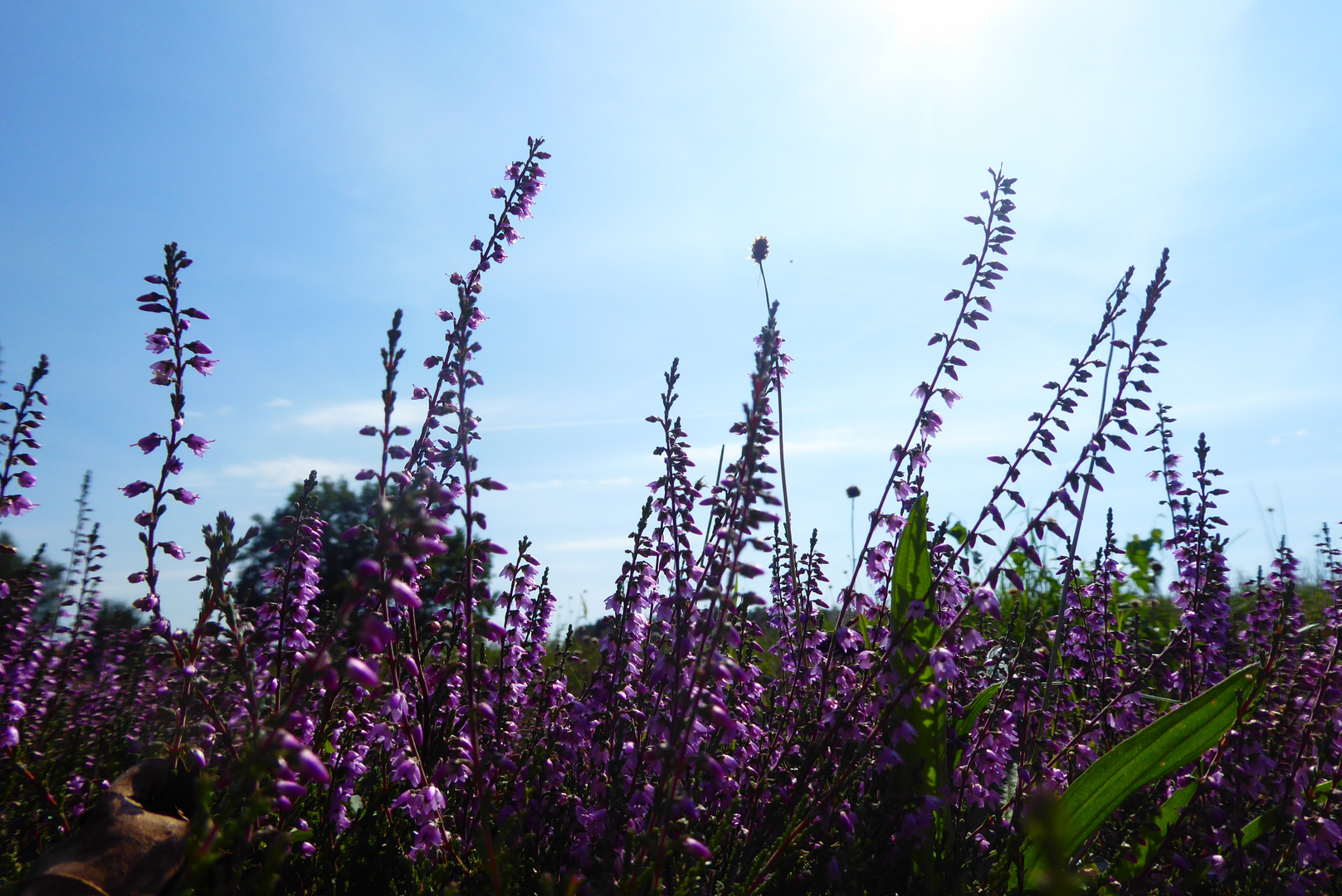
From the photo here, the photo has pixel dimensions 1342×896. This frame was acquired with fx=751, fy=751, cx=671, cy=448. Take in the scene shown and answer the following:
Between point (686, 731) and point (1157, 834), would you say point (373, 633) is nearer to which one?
point (686, 731)

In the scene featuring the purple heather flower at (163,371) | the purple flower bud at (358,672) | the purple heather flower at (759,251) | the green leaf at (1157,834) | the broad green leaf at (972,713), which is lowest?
the green leaf at (1157,834)

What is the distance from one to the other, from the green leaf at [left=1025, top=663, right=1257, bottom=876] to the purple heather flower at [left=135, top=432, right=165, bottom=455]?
3983 mm

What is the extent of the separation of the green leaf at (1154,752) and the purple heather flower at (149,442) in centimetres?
398

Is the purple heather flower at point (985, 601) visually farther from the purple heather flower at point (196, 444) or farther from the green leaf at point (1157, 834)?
the purple heather flower at point (196, 444)

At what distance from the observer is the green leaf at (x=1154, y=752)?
3.01m

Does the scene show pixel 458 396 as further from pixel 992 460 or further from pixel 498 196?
pixel 992 460

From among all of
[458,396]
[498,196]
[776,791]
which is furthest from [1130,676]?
[498,196]

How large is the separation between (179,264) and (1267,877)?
4952 mm

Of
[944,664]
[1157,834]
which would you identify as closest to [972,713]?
[1157,834]

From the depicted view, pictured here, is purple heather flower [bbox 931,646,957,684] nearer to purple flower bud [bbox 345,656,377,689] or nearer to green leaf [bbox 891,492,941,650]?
green leaf [bbox 891,492,941,650]

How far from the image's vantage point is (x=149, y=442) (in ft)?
10.1

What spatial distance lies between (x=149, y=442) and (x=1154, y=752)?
429cm

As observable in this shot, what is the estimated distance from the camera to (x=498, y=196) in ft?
13.5

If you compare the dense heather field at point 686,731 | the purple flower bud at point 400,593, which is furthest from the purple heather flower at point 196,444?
the purple flower bud at point 400,593
